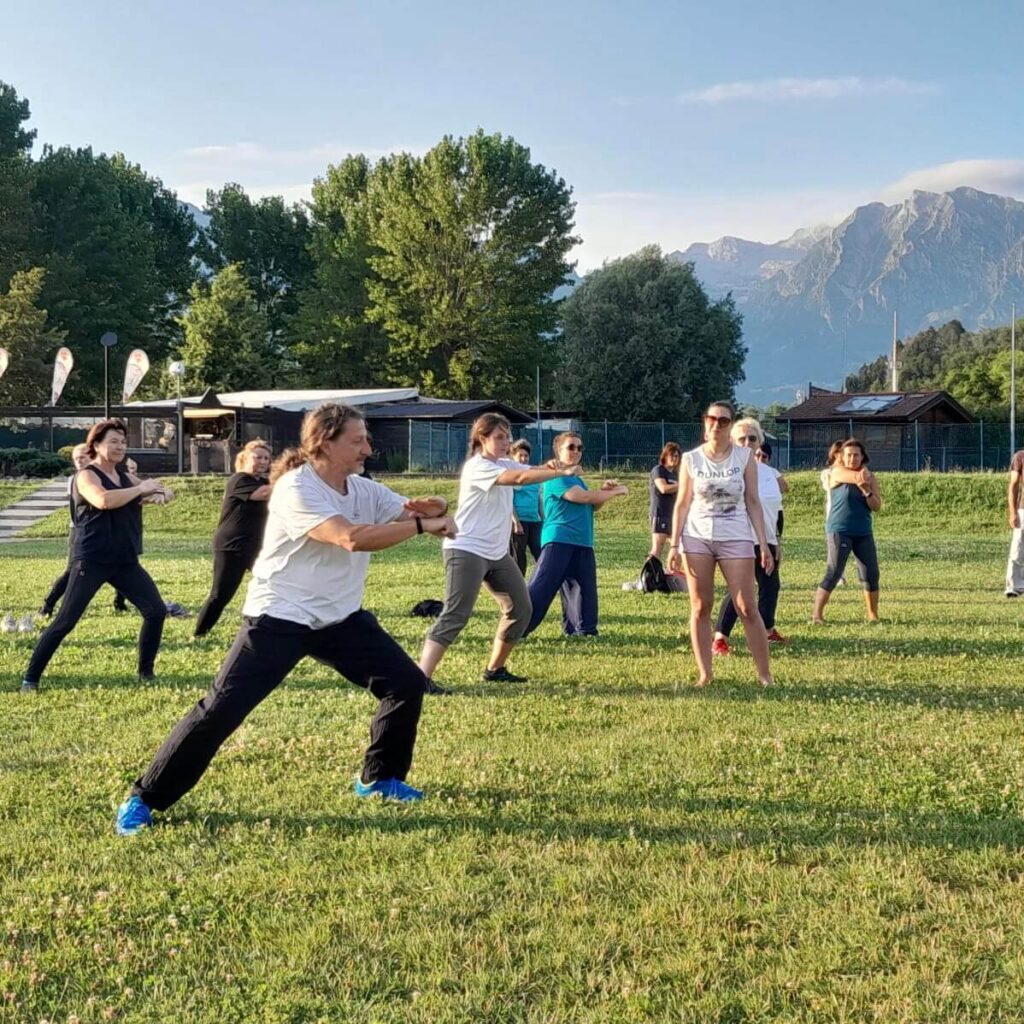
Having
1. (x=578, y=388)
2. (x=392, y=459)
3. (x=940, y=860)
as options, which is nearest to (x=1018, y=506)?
(x=940, y=860)

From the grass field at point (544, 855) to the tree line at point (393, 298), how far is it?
44322 mm

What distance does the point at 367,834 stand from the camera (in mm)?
4535

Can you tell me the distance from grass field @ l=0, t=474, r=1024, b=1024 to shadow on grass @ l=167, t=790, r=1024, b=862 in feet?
0.05

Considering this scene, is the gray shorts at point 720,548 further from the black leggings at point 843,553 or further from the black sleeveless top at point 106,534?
the black sleeveless top at point 106,534

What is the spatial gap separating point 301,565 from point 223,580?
5.31 meters

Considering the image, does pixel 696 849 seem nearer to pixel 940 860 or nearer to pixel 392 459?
pixel 940 860

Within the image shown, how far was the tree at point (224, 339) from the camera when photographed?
51000 millimetres

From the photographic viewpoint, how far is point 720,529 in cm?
758

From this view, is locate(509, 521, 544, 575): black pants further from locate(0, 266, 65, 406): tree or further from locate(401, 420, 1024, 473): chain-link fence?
locate(0, 266, 65, 406): tree

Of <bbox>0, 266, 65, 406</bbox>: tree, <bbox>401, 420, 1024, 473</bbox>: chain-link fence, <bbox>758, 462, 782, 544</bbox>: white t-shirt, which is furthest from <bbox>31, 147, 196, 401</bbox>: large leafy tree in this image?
<bbox>758, 462, 782, 544</bbox>: white t-shirt

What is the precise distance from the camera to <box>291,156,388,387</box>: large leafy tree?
5597 cm

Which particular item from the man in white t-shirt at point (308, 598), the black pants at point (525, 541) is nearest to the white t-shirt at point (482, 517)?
the man in white t-shirt at point (308, 598)

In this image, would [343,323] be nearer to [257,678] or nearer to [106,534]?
[106,534]

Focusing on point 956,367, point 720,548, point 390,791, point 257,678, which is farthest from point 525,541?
point 956,367
